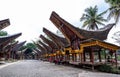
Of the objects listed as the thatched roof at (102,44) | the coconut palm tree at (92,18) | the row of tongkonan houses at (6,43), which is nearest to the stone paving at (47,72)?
the thatched roof at (102,44)

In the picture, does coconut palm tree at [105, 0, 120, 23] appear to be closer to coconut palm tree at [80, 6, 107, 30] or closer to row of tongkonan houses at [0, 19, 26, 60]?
row of tongkonan houses at [0, 19, 26, 60]

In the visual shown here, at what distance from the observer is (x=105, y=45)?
53.9 ft

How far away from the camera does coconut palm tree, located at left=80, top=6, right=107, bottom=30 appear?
4631 cm

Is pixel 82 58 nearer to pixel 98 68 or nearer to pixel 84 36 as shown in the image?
pixel 84 36

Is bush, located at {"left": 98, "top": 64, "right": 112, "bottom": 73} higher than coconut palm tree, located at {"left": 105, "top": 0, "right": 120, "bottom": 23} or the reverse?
the reverse

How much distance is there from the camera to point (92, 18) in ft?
153

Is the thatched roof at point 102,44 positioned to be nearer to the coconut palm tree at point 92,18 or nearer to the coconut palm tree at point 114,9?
the coconut palm tree at point 114,9

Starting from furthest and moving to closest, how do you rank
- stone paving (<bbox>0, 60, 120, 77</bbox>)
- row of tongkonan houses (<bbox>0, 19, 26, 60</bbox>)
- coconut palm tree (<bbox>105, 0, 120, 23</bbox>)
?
row of tongkonan houses (<bbox>0, 19, 26, 60</bbox>) < coconut palm tree (<bbox>105, 0, 120, 23</bbox>) < stone paving (<bbox>0, 60, 120, 77</bbox>)

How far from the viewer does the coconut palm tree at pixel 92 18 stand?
46312 millimetres

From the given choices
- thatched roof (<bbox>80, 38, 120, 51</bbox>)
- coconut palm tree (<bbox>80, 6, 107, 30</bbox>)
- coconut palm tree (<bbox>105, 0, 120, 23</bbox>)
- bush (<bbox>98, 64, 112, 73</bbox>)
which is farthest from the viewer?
coconut palm tree (<bbox>80, 6, 107, 30</bbox>)

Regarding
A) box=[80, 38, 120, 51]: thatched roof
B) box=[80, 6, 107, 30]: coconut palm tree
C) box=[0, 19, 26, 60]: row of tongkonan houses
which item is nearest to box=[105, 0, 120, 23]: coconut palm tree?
box=[80, 38, 120, 51]: thatched roof

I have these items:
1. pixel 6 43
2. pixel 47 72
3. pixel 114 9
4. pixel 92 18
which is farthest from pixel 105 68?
pixel 92 18

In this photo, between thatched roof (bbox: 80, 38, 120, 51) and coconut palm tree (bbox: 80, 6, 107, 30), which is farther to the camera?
coconut palm tree (bbox: 80, 6, 107, 30)

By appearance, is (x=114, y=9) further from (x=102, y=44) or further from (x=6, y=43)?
(x=6, y=43)
